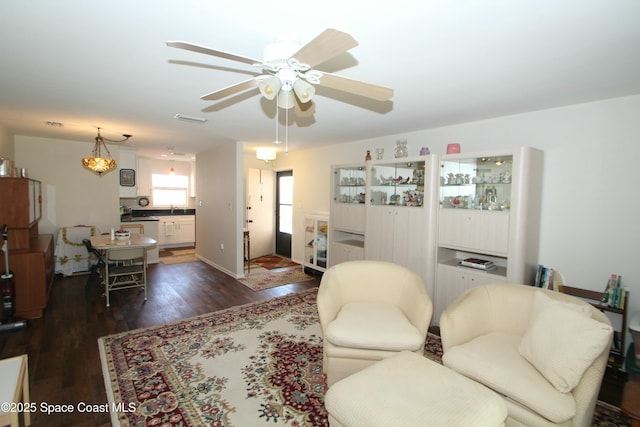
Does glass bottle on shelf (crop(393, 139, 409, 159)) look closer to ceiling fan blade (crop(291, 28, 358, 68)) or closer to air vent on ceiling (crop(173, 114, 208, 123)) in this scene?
air vent on ceiling (crop(173, 114, 208, 123))

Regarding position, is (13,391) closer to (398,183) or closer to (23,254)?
(23,254)

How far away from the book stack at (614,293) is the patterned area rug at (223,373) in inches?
32.6

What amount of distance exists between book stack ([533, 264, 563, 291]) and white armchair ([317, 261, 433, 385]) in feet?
4.65

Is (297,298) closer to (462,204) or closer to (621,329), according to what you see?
(462,204)

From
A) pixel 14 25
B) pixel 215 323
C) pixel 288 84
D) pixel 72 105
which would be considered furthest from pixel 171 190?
pixel 288 84

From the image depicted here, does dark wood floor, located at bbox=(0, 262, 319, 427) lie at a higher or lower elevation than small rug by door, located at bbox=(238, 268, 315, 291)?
lower

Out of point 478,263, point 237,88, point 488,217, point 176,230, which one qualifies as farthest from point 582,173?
point 176,230

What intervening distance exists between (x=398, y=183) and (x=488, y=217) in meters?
1.28

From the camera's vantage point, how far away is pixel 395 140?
4523 millimetres

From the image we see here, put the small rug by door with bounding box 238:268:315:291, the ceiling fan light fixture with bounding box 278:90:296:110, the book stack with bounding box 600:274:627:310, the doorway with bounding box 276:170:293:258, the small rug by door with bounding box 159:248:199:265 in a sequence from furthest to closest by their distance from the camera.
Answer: the doorway with bounding box 276:170:293:258
the small rug by door with bounding box 159:248:199:265
the small rug by door with bounding box 238:268:315:291
the book stack with bounding box 600:274:627:310
the ceiling fan light fixture with bounding box 278:90:296:110

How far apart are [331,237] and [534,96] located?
3.20 m

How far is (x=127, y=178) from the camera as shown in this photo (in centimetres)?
652

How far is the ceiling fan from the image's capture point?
127 cm

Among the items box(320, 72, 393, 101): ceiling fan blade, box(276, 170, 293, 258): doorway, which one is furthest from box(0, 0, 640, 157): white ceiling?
box(276, 170, 293, 258): doorway
